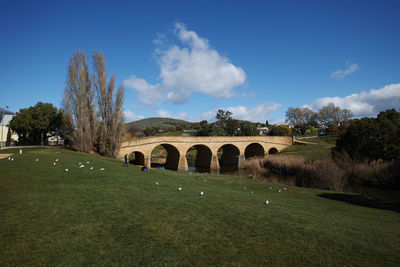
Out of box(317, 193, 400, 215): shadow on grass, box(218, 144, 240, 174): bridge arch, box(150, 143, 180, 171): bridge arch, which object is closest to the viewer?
box(317, 193, 400, 215): shadow on grass

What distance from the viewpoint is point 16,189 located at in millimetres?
9031

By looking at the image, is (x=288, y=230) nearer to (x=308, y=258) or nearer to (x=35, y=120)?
(x=308, y=258)

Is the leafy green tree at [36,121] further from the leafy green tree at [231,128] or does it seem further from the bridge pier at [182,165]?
the leafy green tree at [231,128]

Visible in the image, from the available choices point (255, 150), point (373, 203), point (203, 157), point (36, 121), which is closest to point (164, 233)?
point (373, 203)

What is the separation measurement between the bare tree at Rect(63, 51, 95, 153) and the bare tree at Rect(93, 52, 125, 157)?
1305 mm

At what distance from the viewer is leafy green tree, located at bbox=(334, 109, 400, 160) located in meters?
25.5

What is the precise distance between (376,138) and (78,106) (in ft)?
115

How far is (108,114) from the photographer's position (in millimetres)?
29031

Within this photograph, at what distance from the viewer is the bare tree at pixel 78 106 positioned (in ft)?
86.8

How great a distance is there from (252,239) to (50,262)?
4.60m


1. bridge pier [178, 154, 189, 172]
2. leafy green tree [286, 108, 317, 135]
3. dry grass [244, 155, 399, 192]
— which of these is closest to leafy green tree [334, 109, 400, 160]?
dry grass [244, 155, 399, 192]

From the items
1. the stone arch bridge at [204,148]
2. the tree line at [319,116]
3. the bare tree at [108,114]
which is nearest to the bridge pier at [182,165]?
the stone arch bridge at [204,148]

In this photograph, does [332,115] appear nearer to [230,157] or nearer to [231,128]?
[231,128]

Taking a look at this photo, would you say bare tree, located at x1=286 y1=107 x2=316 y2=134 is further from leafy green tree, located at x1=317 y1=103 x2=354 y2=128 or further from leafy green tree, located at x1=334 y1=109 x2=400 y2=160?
leafy green tree, located at x1=334 y1=109 x2=400 y2=160
